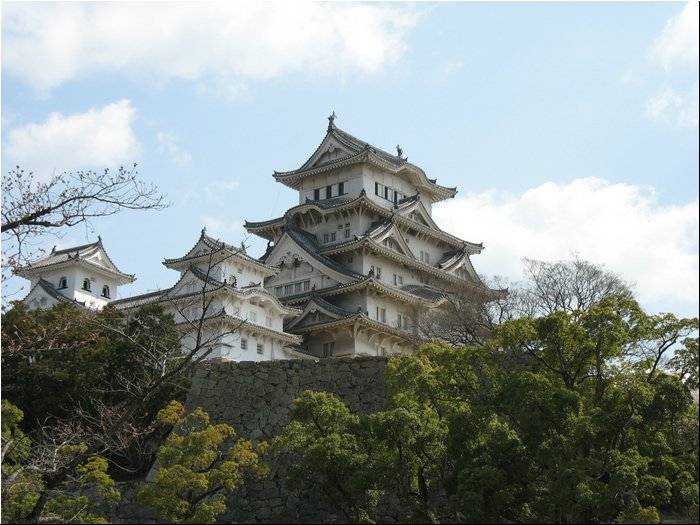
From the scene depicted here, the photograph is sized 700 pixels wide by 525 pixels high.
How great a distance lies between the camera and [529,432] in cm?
1586

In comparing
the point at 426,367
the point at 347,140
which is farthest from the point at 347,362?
the point at 347,140

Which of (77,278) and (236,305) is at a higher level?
(77,278)

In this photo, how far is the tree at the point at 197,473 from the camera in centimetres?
1848

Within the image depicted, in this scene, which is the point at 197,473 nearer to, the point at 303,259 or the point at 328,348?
the point at 328,348

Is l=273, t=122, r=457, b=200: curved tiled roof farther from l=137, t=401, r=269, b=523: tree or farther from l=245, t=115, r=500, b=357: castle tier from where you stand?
l=137, t=401, r=269, b=523: tree

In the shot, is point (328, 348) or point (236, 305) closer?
point (236, 305)

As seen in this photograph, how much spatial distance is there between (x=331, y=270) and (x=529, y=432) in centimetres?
2262

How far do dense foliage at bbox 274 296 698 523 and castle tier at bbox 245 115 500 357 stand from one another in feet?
50.4

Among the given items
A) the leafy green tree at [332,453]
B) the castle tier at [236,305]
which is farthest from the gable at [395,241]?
the leafy green tree at [332,453]

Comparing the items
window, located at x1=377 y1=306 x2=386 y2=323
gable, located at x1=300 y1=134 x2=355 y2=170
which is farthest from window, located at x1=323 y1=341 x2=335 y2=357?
gable, located at x1=300 y1=134 x2=355 y2=170

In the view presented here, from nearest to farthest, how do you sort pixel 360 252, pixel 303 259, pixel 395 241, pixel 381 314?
pixel 381 314
pixel 360 252
pixel 303 259
pixel 395 241

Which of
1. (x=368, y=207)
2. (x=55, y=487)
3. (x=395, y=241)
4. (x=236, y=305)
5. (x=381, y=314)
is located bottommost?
(x=55, y=487)

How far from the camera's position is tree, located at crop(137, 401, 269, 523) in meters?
18.5

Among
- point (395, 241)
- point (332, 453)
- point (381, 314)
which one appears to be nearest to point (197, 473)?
point (332, 453)
